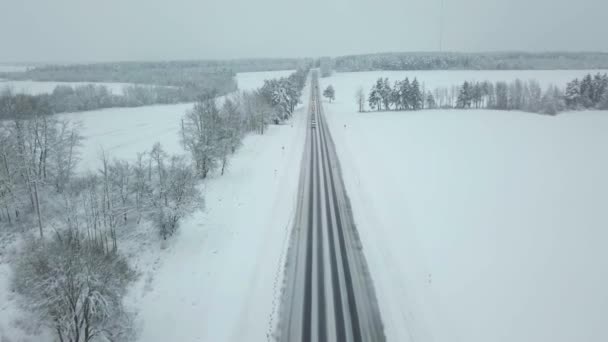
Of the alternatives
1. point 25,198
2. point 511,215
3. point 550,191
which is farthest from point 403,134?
point 25,198

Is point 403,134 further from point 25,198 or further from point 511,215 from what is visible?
point 25,198

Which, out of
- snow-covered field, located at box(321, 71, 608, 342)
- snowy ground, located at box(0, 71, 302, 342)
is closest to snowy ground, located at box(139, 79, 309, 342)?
snowy ground, located at box(0, 71, 302, 342)

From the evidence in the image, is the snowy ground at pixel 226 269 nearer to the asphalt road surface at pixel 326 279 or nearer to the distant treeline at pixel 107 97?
the asphalt road surface at pixel 326 279

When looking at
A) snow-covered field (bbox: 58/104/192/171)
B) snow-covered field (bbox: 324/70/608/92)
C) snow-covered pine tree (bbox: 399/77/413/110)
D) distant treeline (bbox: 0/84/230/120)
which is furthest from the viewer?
snow-covered field (bbox: 324/70/608/92)

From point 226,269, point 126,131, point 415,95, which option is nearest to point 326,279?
point 226,269

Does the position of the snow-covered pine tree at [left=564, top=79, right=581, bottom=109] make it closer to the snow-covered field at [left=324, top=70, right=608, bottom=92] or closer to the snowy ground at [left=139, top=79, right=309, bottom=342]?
the snow-covered field at [left=324, top=70, right=608, bottom=92]
